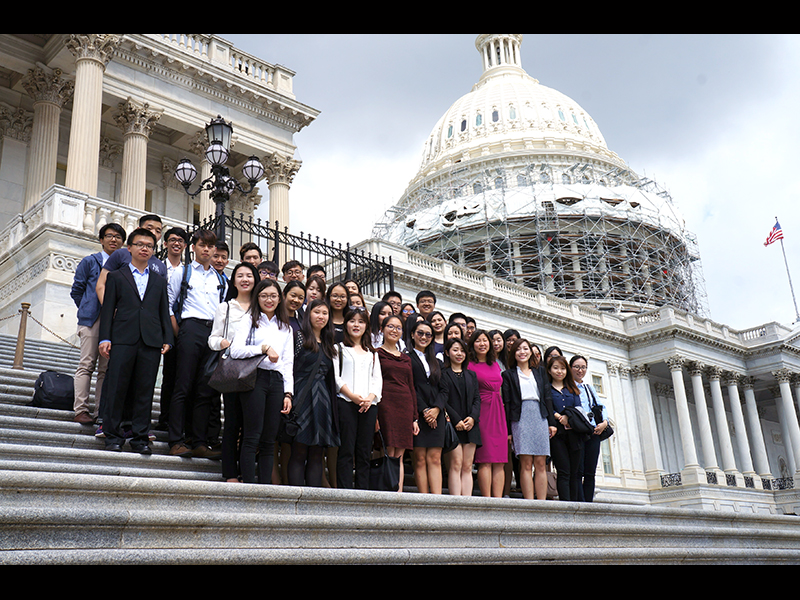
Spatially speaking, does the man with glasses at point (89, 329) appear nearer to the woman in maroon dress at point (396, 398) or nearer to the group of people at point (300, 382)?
the group of people at point (300, 382)

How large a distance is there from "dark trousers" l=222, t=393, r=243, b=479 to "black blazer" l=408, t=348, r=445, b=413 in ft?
6.47

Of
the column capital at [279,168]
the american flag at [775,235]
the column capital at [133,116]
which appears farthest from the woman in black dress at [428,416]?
the american flag at [775,235]

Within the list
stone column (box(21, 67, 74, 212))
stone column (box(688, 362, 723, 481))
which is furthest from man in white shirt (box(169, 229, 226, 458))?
stone column (box(688, 362, 723, 481))

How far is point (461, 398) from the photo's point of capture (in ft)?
26.4

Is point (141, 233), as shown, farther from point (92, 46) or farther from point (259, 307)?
point (92, 46)

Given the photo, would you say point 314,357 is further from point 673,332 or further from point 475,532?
point 673,332

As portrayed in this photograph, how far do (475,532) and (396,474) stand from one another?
1277mm

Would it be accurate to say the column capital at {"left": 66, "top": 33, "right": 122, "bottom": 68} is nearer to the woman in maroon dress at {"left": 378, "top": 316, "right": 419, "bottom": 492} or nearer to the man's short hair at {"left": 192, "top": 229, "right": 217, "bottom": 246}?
the man's short hair at {"left": 192, "top": 229, "right": 217, "bottom": 246}

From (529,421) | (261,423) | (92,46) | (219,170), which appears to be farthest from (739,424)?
(261,423)

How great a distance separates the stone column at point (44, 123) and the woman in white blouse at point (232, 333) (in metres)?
16.5

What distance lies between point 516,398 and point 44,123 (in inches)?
733

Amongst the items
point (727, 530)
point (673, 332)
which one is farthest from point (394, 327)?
point (673, 332)

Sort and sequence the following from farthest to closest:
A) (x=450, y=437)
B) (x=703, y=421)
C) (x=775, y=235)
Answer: (x=775, y=235), (x=703, y=421), (x=450, y=437)

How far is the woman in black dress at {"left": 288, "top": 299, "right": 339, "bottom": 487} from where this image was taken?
6.61 m
